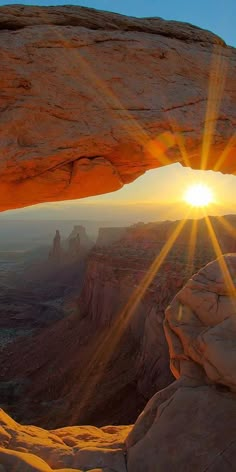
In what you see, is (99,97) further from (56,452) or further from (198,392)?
(56,452)

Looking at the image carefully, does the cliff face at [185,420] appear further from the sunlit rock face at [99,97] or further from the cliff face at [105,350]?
the cliff face at [105,350]

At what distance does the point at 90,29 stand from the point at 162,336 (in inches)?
611

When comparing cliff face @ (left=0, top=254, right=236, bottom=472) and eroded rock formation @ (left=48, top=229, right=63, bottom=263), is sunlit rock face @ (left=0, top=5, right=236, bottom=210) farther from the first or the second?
eroded rock formation @ (left=48, top=229, right=63, bottom=263)

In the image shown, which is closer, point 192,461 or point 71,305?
point 192,461

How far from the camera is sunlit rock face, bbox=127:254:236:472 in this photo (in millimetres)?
5117

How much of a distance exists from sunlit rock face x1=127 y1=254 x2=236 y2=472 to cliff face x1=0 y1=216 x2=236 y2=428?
35.7ft

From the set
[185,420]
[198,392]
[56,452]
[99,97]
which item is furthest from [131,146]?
[56,452]

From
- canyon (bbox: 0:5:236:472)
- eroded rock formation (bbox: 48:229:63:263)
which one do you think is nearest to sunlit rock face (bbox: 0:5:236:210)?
canyon (bbox: 0:5:236:472)

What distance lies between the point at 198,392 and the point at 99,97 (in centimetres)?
581

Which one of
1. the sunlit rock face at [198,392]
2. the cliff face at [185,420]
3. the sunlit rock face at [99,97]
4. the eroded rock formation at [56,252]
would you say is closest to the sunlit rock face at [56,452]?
the cliff face at [185,420]

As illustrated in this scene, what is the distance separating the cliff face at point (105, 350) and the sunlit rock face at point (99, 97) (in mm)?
12964

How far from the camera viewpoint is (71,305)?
1757 inches

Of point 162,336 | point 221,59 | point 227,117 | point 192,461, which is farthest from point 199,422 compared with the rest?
point 162,336

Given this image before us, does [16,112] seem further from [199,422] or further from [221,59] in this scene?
[199,422]
